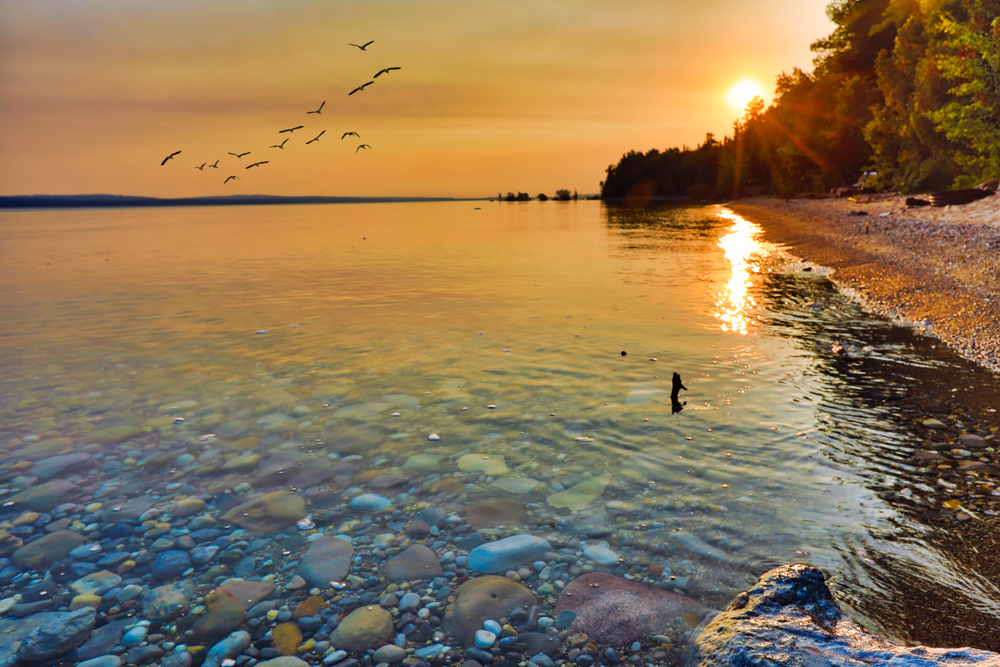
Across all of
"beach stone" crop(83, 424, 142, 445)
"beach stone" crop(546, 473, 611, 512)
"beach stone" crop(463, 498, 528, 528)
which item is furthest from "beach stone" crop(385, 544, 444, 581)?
"beach stone" crop(83, 424, 142, 445)

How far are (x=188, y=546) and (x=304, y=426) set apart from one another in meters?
2.52

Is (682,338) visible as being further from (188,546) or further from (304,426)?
(188,546)

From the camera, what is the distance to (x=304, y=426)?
6895mm

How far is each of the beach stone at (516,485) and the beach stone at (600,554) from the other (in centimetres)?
106

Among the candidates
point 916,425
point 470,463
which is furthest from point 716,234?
point 470,463

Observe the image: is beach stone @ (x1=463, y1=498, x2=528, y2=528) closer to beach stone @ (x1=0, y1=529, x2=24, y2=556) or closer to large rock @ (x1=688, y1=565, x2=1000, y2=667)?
large rock @ (x1=688, y1=565, x2=1000, y2=667)

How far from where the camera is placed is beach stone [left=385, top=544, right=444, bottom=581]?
13.4ft

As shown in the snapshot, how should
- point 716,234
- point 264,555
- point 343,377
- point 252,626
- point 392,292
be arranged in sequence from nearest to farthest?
point 252,626
point 264,555
point 343,377
point 392,292
point 716,234

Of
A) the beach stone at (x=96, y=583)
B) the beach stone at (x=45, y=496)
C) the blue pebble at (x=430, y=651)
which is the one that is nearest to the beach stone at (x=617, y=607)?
the blue pebble at (x=430, y=651)

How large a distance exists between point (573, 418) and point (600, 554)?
111 inches

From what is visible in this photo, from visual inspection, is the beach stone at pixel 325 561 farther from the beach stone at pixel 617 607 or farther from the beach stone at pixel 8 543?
the beach stone at pixel 8 543

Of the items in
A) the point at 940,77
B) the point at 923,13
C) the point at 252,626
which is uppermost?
the point at 923,13

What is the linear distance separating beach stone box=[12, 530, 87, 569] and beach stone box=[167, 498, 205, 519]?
0.66m

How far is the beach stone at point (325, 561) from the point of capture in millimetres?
4031
